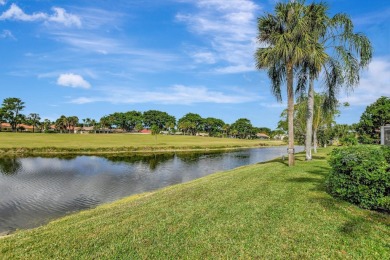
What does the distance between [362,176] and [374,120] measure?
37.9 m

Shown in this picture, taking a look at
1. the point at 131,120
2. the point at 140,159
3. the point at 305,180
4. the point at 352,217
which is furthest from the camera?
the point at 131,120

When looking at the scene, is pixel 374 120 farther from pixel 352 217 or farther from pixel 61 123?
pixel 61 123

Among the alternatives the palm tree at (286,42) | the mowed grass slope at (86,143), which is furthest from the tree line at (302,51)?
the mowed grass slope at (86,143)

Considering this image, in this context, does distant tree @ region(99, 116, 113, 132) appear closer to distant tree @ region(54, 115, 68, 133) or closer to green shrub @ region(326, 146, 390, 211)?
distant tree @ region(54, 115, 68, 133)

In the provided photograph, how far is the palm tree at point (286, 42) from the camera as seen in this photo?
712 inches

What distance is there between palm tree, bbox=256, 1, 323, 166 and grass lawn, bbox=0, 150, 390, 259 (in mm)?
11599

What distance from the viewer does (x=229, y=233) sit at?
6.78 metres

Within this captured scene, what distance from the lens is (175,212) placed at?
29.4ft

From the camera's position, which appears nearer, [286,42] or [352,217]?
[352,217]

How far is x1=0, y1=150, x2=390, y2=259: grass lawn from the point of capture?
230 inches

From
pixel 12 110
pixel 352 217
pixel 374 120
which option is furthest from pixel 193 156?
pixel 12 110

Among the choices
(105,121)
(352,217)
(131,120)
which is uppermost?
(131,120)

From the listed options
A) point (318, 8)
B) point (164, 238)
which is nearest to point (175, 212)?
point (164, 238)

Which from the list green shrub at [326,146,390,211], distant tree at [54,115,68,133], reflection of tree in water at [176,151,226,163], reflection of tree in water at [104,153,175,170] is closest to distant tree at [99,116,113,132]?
distant tree at [54,115,68,133]
